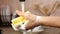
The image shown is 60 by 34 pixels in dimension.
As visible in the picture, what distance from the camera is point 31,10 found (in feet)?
4.06

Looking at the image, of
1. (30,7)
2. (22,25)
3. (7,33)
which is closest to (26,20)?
(22,25)

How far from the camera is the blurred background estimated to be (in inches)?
44.7

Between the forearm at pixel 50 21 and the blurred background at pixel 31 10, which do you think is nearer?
the forearm at pixel 50 21

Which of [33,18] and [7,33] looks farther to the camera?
[7,33]

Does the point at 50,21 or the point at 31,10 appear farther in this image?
the point at 31,10

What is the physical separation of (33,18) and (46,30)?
0.49 meters

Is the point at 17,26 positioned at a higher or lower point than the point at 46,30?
higher

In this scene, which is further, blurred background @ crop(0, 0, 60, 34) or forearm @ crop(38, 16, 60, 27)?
blurred background @ crop(0, 0, 60, 34)

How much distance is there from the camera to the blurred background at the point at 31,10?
44.7 inches

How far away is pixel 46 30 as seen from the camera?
1.13m

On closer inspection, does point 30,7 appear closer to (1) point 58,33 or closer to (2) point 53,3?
(2) point 53,3

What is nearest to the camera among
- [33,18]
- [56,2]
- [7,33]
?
[33,18]

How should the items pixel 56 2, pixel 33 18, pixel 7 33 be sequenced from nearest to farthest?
pixel 33 18 → pixel 7 33 → pixel 56 2

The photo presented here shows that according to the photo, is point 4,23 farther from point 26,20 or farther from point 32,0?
point 26,20
